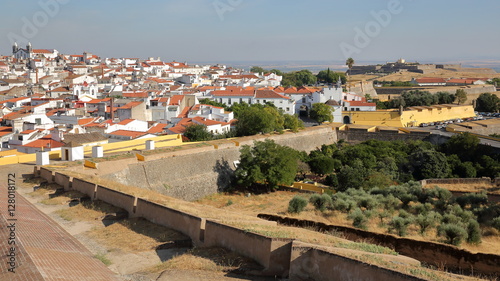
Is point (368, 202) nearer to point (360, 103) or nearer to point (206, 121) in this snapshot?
point (206, 121)

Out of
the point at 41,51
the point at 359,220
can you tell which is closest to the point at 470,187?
the point at 359,220

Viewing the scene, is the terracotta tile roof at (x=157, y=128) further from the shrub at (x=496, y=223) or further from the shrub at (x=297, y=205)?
the shrub at (x=496, y=223)

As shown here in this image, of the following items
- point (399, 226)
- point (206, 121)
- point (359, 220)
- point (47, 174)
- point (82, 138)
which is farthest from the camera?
point (206, 121)

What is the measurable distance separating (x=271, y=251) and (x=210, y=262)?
1.14m

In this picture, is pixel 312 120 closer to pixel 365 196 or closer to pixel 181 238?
pixel 365 196

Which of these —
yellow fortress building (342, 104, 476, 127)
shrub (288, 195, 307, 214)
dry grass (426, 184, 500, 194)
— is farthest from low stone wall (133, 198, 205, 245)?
yellow fortress building (342, 104, 476, 127)

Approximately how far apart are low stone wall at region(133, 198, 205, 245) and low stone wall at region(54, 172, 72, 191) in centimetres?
412

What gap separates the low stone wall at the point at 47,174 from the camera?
1528 centimetres

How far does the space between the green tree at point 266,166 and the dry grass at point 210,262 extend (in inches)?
595

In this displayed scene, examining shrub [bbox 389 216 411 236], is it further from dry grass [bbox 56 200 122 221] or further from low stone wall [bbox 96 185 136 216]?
dry grass [bbox 56 200 122 221]

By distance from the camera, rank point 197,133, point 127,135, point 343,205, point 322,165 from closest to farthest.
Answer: point 343,205 → point 322,165 → point 127,135 → point 197,133

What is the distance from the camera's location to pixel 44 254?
6.93 metres

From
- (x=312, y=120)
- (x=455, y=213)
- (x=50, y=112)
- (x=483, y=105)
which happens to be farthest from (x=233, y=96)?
(x=455, y=213)

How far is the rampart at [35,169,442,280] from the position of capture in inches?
253
